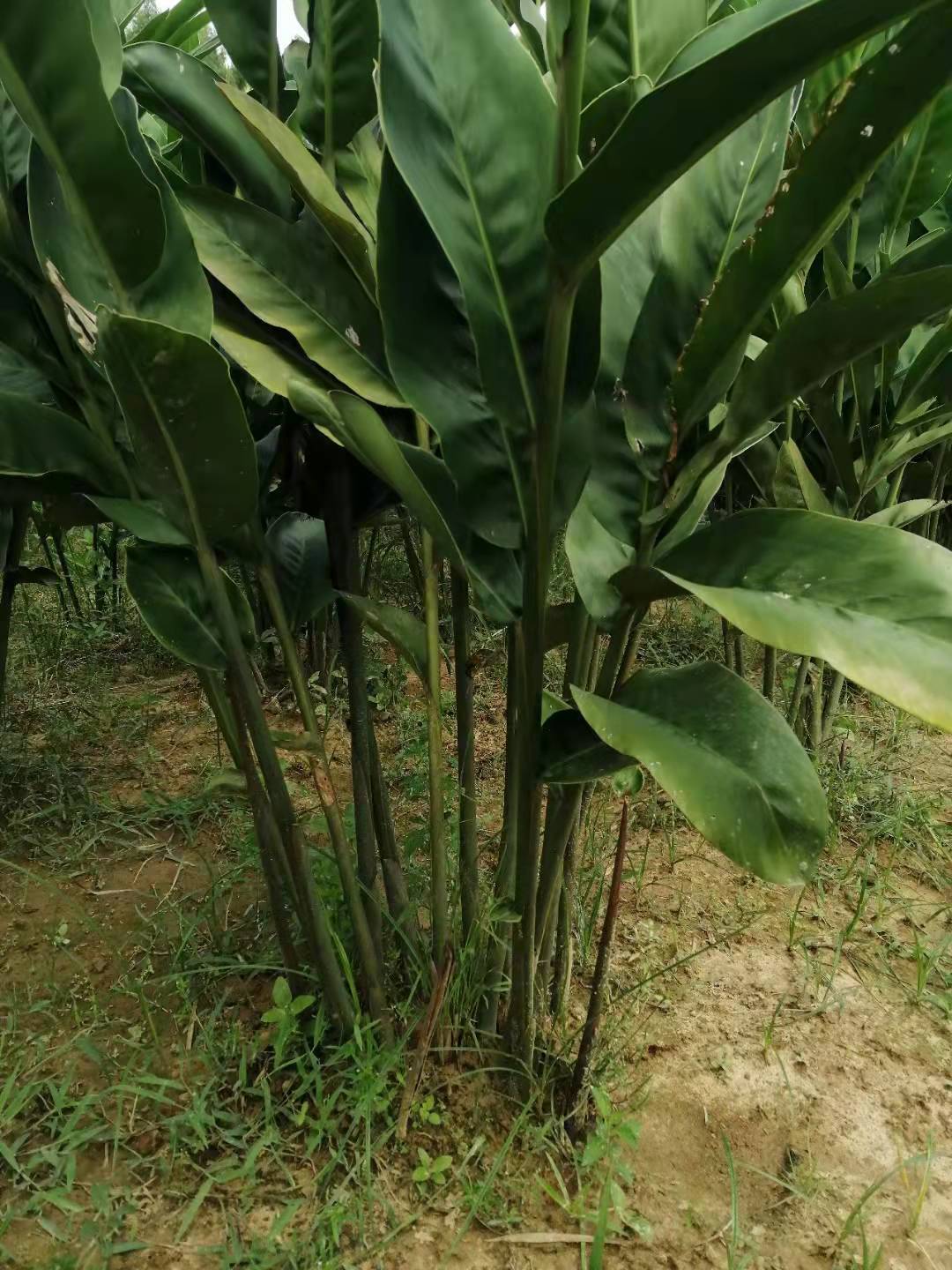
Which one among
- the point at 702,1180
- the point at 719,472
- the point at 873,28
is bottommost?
the point at 702,1180

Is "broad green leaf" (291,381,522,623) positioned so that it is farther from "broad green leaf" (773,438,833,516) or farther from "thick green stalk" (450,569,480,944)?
"broad green leaf" (773,438,833,516)

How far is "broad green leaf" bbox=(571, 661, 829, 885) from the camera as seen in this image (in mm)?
556

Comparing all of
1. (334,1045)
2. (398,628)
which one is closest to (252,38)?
(398,628)

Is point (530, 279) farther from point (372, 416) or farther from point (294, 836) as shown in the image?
point (294, 836)

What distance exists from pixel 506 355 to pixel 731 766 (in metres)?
0.32

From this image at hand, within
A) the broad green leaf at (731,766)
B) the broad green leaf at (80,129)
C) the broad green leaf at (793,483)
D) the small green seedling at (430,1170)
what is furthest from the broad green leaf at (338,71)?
the small green seedling at (430,1170)

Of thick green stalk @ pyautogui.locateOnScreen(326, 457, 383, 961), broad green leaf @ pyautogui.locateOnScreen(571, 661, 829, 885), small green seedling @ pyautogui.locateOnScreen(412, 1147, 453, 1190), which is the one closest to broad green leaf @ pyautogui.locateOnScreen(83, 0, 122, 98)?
thick green stalk @ pyautogui.locateOnScreen(326, 457, 383, 961)

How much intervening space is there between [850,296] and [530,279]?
0.71 ft

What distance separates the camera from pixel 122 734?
1.89 meters

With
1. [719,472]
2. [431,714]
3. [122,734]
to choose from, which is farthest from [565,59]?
[122,734]

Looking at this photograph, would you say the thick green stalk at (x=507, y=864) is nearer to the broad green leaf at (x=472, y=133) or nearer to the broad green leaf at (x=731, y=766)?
the broad green leaf at (x=731, y=766)

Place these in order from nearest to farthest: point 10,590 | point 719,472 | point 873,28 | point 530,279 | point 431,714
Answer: point 873,28, point 530,279, point 719,472, point 431,714, point 10,590

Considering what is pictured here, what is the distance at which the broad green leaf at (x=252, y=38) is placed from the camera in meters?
0.90

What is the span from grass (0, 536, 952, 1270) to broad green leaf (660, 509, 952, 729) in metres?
0.59
